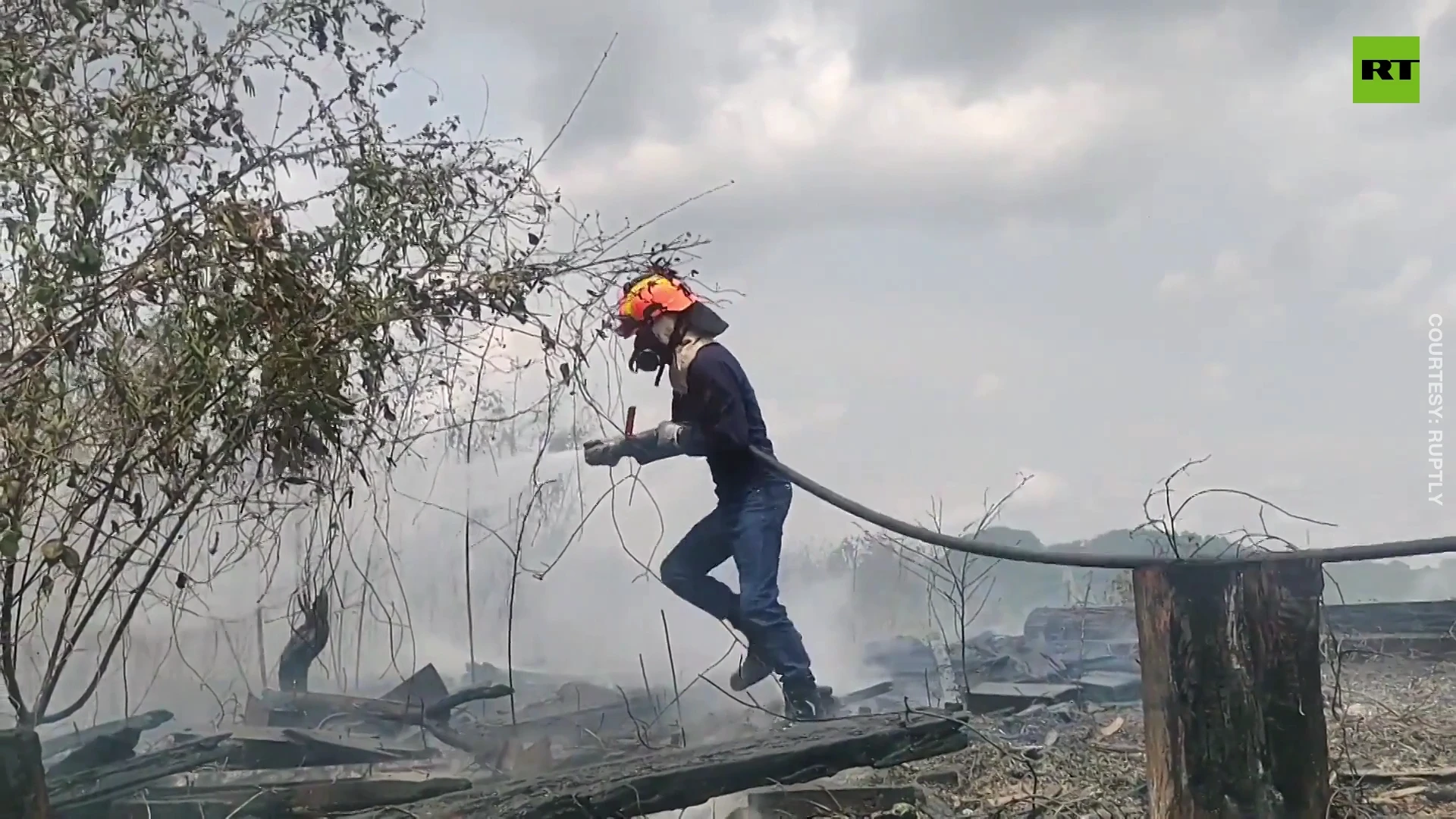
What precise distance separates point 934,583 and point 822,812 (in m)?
1.58

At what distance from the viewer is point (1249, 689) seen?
96.7 inches

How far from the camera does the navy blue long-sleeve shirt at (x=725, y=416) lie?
167 inches

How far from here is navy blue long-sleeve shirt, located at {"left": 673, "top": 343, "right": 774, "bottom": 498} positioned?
4.24 meters

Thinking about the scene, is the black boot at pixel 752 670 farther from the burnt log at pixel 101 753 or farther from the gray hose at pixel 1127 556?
the burnt log at pixel 101 753

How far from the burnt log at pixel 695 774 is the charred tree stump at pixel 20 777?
949mm

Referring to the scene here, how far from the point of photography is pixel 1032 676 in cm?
609

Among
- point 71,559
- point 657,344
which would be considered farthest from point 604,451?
point 71,559

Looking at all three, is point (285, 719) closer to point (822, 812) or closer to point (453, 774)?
point (453, 774)

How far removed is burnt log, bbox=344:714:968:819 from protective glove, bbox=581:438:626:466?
4.33ft

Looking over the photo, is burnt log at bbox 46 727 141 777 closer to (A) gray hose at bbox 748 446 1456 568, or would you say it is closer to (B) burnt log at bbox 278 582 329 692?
(B) burnt log at bbox 278 582 329 692

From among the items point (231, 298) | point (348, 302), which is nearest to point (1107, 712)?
point (348, 302)

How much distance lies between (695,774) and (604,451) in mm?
1532

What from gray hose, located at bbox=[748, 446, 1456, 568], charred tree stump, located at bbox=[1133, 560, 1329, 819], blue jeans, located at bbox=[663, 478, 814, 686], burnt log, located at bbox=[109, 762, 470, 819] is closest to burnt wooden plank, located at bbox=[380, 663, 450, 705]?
burnt log, located at bbox=[109, 762, 470, 819]

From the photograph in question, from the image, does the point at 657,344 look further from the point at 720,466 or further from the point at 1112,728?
the point at 1112,728
